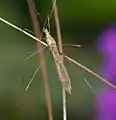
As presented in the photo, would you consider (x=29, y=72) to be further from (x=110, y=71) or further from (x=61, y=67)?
(x=61, y=67)

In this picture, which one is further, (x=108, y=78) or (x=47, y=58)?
(x=47, y=58)

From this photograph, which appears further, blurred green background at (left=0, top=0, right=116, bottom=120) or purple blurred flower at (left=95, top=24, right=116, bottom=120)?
blurred green background at (left=0, top=0, right=116, bottom=120)

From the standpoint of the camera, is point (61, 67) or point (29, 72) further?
point (29, 72)

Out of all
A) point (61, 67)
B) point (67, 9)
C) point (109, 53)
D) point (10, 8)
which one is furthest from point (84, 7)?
point (61, 67)

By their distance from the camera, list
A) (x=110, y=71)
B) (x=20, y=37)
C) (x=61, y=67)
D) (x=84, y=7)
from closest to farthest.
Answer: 1. (x=61, y=67)
2. (x=110, y=71)
3. (x=84, y=7)
4. (x=20, y=37)
